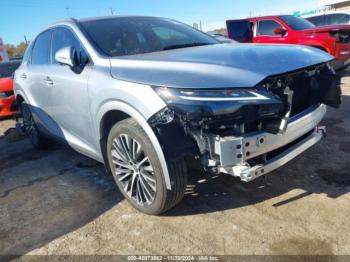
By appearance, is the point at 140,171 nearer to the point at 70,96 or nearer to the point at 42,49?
the point at 70,96

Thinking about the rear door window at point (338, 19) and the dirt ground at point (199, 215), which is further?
the rear door window at point (338, 19)

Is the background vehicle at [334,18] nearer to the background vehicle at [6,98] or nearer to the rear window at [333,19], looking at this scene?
the rear window at [333,19]

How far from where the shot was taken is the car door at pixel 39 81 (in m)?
3.88

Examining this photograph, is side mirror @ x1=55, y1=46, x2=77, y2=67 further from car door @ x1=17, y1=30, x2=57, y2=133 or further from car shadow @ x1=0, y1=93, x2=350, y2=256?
car shadow @ x1=0, y1=93, x2=350, y2=256

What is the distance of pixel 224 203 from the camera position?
291cm

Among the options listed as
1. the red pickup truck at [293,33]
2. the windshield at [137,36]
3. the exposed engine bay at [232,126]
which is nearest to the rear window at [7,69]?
the windshield at [137,36]

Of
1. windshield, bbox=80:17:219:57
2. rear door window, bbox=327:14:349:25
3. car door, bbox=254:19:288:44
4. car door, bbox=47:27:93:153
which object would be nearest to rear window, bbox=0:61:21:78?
car door, bbox=47:27:93:153

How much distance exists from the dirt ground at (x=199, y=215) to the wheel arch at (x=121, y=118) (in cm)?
49

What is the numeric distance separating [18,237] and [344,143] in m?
3.65

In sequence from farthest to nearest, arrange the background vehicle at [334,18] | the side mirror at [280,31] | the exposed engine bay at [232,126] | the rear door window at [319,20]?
the rear door window at [319,20] < the background vehicle at [334,18] < the side mirror at [280,31] < the exposed engine bay at [232,126]

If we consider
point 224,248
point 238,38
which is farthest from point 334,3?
point 224,248

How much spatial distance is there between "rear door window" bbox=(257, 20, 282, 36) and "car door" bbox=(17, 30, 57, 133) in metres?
6.78

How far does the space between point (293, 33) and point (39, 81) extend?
6.93m

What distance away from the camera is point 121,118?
2.82 m
